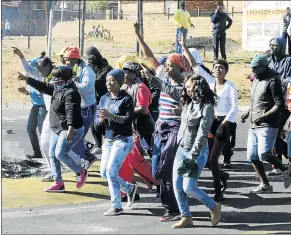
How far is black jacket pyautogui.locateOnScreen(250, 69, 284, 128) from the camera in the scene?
9.95 m

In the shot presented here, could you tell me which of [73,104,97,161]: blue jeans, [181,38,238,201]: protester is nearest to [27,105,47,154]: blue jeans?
[73,104,97,161]: blue jeans

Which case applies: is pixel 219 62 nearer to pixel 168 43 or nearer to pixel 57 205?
pixel 57 205

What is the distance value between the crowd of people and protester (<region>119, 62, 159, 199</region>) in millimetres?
12

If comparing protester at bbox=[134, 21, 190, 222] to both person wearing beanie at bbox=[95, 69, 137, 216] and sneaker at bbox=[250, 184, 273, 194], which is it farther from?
sneaker at bbox=[250, 184, 273, 194]

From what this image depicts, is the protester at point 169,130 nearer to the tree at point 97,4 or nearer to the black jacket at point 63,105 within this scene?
the black jacket at point 63,105

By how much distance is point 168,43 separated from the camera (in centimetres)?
3503

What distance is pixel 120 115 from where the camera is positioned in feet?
29.7

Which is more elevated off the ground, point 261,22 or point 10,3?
point 10,3

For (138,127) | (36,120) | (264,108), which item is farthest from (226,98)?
(36,120)

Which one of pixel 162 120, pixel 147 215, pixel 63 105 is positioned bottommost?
pixel 147 215

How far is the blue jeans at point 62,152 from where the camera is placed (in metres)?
10.2

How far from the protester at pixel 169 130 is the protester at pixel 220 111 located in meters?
0.83

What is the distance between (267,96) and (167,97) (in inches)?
62.7

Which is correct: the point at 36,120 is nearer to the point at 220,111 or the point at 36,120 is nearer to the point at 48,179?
the point at 48,179
